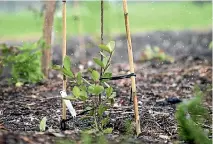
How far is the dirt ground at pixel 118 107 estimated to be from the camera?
8.54ft

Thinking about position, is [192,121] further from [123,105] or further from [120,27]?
[120,27]

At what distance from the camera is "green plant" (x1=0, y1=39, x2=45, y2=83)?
14.5 ft

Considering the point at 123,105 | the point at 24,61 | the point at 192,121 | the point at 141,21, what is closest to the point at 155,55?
the point at 24,61

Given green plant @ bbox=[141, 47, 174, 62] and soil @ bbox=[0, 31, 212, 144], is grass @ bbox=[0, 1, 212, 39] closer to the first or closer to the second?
green plant @ bbox=[141, 47, 174, 62]

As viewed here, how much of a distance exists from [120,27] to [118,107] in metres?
11.2

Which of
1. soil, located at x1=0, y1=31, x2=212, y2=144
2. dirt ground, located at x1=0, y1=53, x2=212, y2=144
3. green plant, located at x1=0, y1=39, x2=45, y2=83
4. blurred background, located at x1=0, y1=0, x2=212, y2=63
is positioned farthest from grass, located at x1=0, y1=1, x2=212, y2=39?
green plant, located at x1=0, y1=39, x2=45, y2=83

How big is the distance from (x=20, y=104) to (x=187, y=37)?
8873 millimetres

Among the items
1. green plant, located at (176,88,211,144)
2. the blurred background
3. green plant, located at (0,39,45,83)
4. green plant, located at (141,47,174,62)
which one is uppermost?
the blurred background

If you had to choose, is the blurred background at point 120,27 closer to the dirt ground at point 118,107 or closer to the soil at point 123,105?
the soil at point 123,105

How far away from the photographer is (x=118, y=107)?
376 cm

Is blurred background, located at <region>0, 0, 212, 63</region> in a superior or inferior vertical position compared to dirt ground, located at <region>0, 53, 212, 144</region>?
superior

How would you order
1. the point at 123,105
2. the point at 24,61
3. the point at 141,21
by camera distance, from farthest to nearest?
the point at 141,21 → the point at 24,61 → the point at 123,105

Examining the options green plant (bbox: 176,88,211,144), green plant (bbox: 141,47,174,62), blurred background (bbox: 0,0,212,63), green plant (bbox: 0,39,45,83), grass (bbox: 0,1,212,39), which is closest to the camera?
green plant (bbox: 176,88,211,144)

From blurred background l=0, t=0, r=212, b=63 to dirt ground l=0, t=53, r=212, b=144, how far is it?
163 cm
